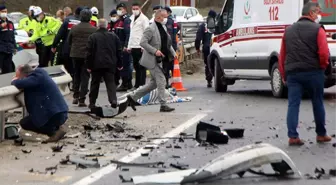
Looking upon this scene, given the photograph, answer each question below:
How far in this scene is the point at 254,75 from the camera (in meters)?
20.2

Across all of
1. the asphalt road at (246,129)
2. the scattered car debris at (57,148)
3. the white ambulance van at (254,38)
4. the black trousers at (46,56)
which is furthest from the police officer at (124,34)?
the scattered car debris at (57,148)

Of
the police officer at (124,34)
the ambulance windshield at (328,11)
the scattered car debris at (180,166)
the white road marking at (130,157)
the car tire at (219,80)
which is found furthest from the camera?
the police officer at (124,34)

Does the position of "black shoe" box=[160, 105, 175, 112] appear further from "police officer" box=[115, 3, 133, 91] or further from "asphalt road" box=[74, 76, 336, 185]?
"police officer" box=[115, 3, 133, 91]

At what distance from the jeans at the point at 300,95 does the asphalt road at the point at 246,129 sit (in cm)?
23

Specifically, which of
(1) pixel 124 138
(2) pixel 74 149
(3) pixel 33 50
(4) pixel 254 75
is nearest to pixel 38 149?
(2) pixel 74 149

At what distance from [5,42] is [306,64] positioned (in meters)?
9.36

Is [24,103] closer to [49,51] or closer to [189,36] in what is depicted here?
[49,51]

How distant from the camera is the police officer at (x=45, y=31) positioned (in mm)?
21797

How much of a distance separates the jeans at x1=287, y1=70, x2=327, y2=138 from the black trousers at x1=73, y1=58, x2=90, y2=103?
6445mm

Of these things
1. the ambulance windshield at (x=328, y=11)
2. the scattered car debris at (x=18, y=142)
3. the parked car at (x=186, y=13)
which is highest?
the ambulance windshield at (x=328, y=11)

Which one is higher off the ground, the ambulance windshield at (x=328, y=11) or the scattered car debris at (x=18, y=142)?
the ambulance windshield at (x=328, y=11)

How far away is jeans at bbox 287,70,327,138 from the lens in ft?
38.9

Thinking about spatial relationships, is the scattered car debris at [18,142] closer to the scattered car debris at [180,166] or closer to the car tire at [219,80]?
the scattered car debris at [180,166]

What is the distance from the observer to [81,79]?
17938 mm
